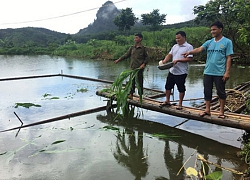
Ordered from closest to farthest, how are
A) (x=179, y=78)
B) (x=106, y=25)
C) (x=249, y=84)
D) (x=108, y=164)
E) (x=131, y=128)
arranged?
(x=108, y=164)
(x=179, y=78)
(x=131, y=128)
(x=249, y=84)
(x=106, y=25)

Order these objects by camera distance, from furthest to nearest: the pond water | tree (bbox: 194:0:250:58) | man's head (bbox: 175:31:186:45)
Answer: tree (bbox: 194:0:250:58) → man's head (bbox: 175:31:186:45) → the pond water

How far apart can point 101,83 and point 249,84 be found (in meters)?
4.99

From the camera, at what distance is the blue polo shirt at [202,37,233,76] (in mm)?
3301

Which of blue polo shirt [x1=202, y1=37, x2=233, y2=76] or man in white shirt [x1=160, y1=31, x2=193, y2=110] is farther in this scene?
man in white shirt [x1=160, y1=31, x2=193, y2=110]

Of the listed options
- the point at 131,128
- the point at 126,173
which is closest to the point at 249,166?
the point at 126,173

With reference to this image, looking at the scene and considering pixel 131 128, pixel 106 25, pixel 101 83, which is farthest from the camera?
pixel 106 25

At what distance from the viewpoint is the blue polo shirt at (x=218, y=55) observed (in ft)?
10.8

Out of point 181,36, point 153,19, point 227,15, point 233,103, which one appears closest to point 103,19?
point 153,19

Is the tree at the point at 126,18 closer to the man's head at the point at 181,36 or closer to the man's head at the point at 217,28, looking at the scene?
the man's head at the point at 181,36

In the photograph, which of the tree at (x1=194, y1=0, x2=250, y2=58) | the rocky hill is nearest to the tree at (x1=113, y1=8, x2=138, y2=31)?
the tree at (x1=194, y1=0, x2=250, y2=58)

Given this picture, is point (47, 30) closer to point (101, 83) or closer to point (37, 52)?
point (37, 52)

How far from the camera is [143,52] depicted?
497cm

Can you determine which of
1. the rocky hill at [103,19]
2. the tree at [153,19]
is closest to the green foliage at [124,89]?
the tree at [153,19]

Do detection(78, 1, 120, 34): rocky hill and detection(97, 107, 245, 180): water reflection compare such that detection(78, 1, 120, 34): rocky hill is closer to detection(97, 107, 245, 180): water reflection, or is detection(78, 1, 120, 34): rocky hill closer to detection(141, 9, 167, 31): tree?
detection(141, 9, 167, 31): tree
